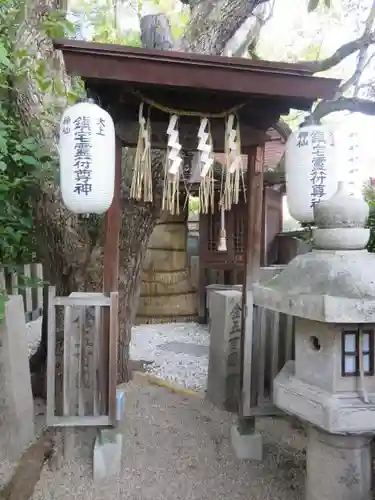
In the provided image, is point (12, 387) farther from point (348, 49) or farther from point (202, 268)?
point (202, 268)

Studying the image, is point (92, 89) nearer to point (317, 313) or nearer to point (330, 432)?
point (317, 313)

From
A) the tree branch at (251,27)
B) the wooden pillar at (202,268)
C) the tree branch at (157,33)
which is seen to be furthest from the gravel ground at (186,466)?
the wooden pillar at (202,268)

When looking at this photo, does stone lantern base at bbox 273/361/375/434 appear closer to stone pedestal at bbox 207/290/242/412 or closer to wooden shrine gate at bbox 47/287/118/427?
wooden shrine gate at bbox 47/287/118/427

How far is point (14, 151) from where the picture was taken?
4.40m

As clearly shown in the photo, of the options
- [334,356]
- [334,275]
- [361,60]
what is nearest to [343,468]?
[334,356]

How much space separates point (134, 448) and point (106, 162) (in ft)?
8.60

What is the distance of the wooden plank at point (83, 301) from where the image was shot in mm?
3662

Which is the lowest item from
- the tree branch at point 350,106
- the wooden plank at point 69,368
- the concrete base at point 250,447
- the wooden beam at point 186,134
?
the concrete base at point 250,447

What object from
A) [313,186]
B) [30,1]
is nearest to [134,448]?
[313,186]

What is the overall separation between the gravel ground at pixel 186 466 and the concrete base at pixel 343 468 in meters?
0.70

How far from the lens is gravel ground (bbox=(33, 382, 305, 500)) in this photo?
3.62m

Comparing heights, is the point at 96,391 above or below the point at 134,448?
above

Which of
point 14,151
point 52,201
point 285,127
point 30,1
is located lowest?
point 52,201

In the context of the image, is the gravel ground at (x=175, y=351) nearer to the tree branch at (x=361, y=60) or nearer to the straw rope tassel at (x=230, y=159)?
the straw rope tassel at (x=230, y=159)
